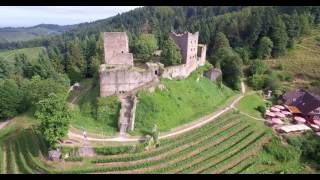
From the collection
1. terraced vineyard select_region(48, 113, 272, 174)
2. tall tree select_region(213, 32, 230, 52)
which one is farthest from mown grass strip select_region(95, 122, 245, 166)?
tall tree select_region(213, 32, 230, 52)

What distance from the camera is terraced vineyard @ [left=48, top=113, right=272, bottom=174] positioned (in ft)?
114

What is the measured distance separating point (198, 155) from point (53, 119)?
17762mm

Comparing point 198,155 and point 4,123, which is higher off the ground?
point 4,123

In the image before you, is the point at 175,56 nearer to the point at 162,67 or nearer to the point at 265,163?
the point at 162,67

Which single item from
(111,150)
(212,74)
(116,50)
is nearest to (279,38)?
(212,74)

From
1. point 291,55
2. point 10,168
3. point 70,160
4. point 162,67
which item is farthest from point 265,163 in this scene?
point 291,55

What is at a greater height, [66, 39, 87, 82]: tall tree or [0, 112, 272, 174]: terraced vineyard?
[66, 39, 87, 82]: tall tree

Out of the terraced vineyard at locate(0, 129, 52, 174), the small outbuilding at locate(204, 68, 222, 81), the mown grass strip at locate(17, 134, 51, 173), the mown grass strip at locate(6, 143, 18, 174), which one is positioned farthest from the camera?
the small outbuilding at locate(204, 68, 222, 81)

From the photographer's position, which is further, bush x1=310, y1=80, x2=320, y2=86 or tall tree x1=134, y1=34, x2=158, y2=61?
bush x1=310, y1=80, x2=320, y2=86

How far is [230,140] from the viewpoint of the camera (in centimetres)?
4159

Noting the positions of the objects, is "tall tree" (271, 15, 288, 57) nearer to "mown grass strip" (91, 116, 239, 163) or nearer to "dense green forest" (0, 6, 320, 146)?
"dense green forest" (0, 6, 320, 146)

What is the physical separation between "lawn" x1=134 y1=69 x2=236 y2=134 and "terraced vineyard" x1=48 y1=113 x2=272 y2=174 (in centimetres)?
318

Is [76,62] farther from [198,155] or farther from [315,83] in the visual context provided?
[315,83]

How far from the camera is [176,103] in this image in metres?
45.4
